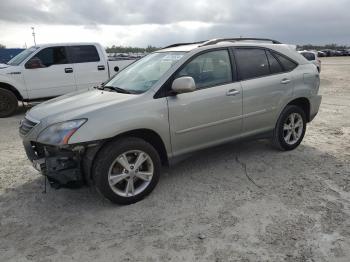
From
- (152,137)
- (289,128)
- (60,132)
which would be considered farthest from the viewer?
(289,128)

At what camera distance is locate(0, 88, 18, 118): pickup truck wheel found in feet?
29.7

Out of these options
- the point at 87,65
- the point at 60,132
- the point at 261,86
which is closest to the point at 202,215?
the point at 60,132

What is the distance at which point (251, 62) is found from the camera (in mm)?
4898

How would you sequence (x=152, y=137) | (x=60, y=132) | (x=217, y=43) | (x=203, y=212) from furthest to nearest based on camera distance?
(x=217, y=43) < (x=152, y=137) < (x=203, y=212) < (x=60, y=132)

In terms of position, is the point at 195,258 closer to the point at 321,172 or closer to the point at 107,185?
the point at 107,185

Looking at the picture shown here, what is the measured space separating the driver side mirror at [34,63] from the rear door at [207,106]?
245 inches

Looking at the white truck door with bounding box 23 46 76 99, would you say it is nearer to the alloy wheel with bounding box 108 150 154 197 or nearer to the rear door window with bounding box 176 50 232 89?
the rear door window with bounding box 176 50 232 89

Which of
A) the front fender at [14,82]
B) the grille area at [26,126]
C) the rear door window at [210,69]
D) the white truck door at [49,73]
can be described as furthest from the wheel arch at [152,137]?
the front fender at [14,82]

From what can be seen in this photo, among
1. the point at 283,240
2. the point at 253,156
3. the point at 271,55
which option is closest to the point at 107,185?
the point at 283,240

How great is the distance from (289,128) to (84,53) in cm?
655

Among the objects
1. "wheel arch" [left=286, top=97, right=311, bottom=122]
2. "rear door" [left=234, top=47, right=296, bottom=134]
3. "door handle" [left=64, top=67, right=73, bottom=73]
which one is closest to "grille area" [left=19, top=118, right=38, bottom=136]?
"rear door" [left=234, top=47, right=296, bottom=134]

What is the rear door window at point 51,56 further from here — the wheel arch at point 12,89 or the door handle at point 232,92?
the door handle at point 232,92

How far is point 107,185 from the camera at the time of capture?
12.1ft

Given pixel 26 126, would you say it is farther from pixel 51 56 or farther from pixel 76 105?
pixel 51 56
